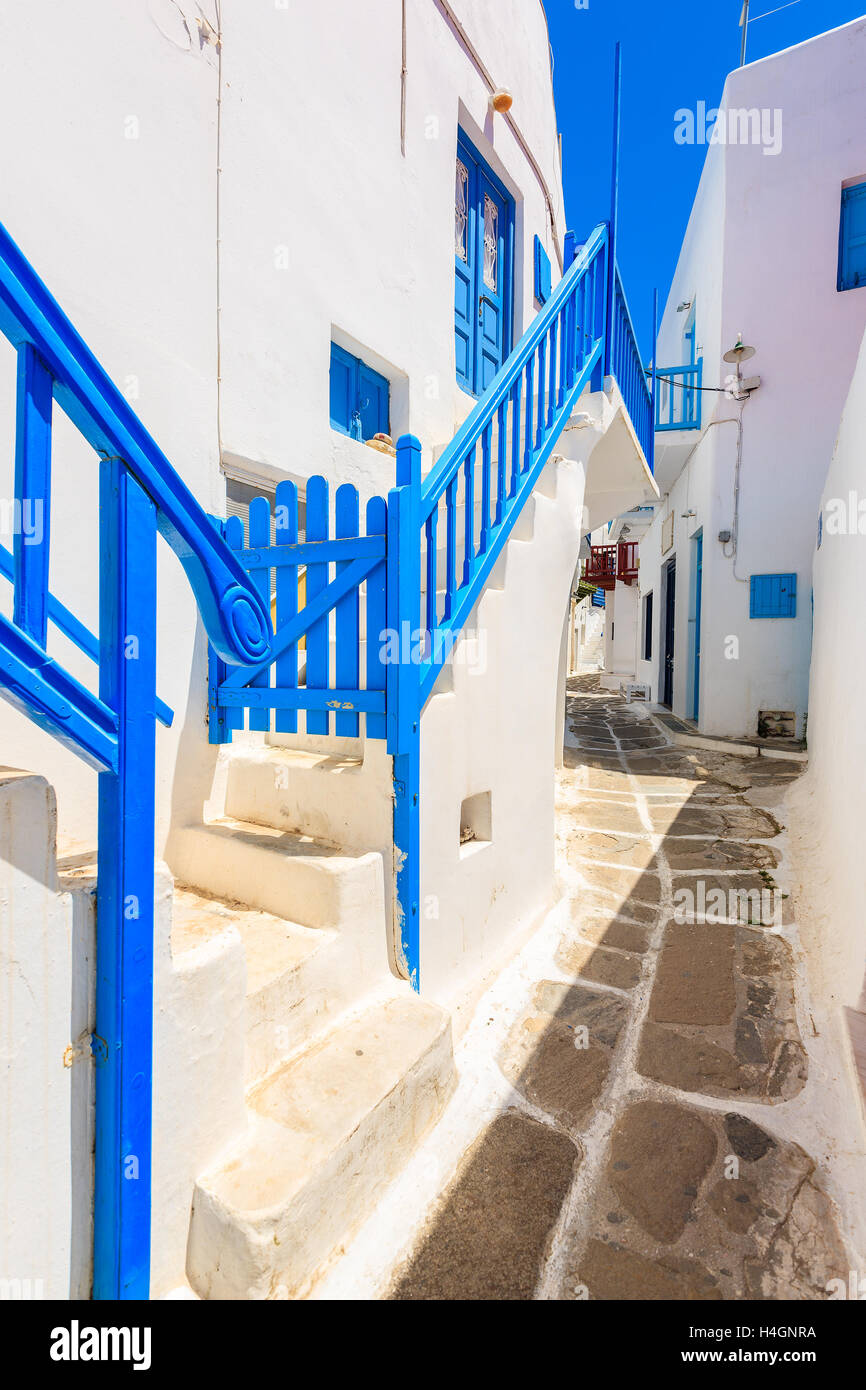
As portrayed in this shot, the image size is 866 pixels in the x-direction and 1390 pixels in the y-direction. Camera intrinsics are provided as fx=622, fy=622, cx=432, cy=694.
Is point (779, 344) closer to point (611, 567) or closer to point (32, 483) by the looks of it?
point (32, 483)

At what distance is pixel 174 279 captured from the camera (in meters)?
2.74

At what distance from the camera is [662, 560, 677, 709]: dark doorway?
1281cm

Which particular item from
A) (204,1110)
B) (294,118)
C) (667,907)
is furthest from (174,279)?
(667,907)

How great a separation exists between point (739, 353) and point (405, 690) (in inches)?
368

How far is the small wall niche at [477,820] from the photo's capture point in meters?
3.05

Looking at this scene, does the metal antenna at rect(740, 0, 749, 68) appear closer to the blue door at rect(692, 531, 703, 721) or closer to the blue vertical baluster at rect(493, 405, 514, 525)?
the blue door at rect(692, 531, 703, 721)

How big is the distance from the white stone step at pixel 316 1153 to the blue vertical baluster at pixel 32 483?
1338 mm

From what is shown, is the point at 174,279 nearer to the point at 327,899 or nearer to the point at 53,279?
the point at 53,279

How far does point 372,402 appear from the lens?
4.38 meters

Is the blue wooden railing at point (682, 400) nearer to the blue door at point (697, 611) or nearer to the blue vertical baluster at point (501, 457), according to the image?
the blue door at point (697, 611)

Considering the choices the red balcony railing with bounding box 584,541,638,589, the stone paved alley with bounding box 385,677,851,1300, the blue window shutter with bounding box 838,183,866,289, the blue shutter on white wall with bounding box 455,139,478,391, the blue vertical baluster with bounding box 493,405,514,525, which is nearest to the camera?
the stone paved alley with bounding box 385,677,851,1300

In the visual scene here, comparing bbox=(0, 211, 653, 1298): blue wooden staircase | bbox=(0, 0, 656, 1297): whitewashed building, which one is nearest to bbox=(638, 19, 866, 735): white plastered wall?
bbox=(0, 0, 656, 1297): whitewashed building

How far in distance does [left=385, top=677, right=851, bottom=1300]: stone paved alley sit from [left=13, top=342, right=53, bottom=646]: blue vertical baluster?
72.3 inches

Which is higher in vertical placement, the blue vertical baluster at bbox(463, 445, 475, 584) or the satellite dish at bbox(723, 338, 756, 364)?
the satellite dish at bbox(723, 338, 756, 364)
